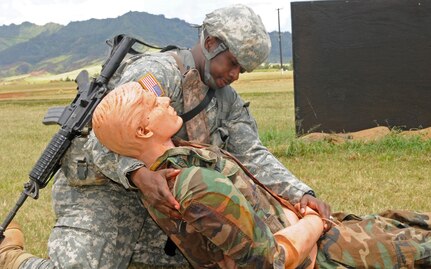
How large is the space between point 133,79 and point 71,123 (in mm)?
447

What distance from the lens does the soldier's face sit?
11.5ft

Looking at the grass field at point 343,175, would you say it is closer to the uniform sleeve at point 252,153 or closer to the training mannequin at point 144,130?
the uniform sleeve at point 252,153

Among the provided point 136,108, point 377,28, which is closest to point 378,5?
point 377,28

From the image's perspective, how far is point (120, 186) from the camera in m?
3.67

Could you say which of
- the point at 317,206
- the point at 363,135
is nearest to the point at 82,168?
the point at 317,206

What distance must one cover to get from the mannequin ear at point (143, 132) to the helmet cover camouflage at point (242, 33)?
2.32 feet

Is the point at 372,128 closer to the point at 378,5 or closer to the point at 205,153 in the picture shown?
the point at 378,5

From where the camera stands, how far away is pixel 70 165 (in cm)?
369

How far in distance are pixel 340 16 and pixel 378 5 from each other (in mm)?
555

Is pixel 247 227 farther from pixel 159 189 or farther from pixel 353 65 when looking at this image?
pixel 353 65

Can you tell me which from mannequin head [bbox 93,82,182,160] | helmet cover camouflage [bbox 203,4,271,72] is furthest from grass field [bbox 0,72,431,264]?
helmet cover camouflage [bbox 203,4,271,72]

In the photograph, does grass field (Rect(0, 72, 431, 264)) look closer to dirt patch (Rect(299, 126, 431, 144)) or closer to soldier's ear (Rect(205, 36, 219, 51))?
dirt patch (Rect(299, 126, 431, 144))

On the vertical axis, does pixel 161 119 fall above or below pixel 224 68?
below

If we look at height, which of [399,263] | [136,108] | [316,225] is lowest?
[399,263]
